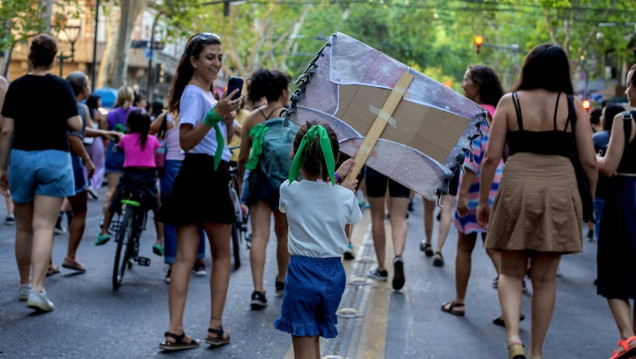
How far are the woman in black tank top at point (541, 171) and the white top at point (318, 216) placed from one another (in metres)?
1.57

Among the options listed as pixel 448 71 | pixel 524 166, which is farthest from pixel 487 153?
pixel 448 71

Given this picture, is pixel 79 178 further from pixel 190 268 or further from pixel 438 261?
pixel 438 261

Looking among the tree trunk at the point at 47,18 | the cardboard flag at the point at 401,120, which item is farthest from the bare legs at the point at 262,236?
the tree trunk at the point at 47,18

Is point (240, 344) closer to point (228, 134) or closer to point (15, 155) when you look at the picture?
point (228, 134)

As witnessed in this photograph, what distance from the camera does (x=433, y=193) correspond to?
500 cm

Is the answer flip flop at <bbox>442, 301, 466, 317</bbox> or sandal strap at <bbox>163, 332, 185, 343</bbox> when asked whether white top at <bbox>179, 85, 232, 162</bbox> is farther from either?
flip flop at <bbox>442, 301, 466, 317</bbox>

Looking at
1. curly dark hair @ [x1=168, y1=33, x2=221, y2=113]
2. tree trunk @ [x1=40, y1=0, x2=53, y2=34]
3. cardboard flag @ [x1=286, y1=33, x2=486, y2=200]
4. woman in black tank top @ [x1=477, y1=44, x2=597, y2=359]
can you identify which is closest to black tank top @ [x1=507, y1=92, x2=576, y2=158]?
woman in black tank top @ [x1=477, y1=44, x2=597, y2=359]

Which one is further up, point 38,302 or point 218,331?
point 218,331

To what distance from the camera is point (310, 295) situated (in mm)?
4668

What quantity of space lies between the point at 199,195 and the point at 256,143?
180cm

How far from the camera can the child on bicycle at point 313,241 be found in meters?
4.67

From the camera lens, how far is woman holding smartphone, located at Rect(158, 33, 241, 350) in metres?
6.12

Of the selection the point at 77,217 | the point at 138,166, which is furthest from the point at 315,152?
the point at 138,166

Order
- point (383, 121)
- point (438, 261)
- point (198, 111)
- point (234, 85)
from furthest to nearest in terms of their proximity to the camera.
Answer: point (438, 261)
point (198, 111)
point (234, 85)
point (383, 121)
